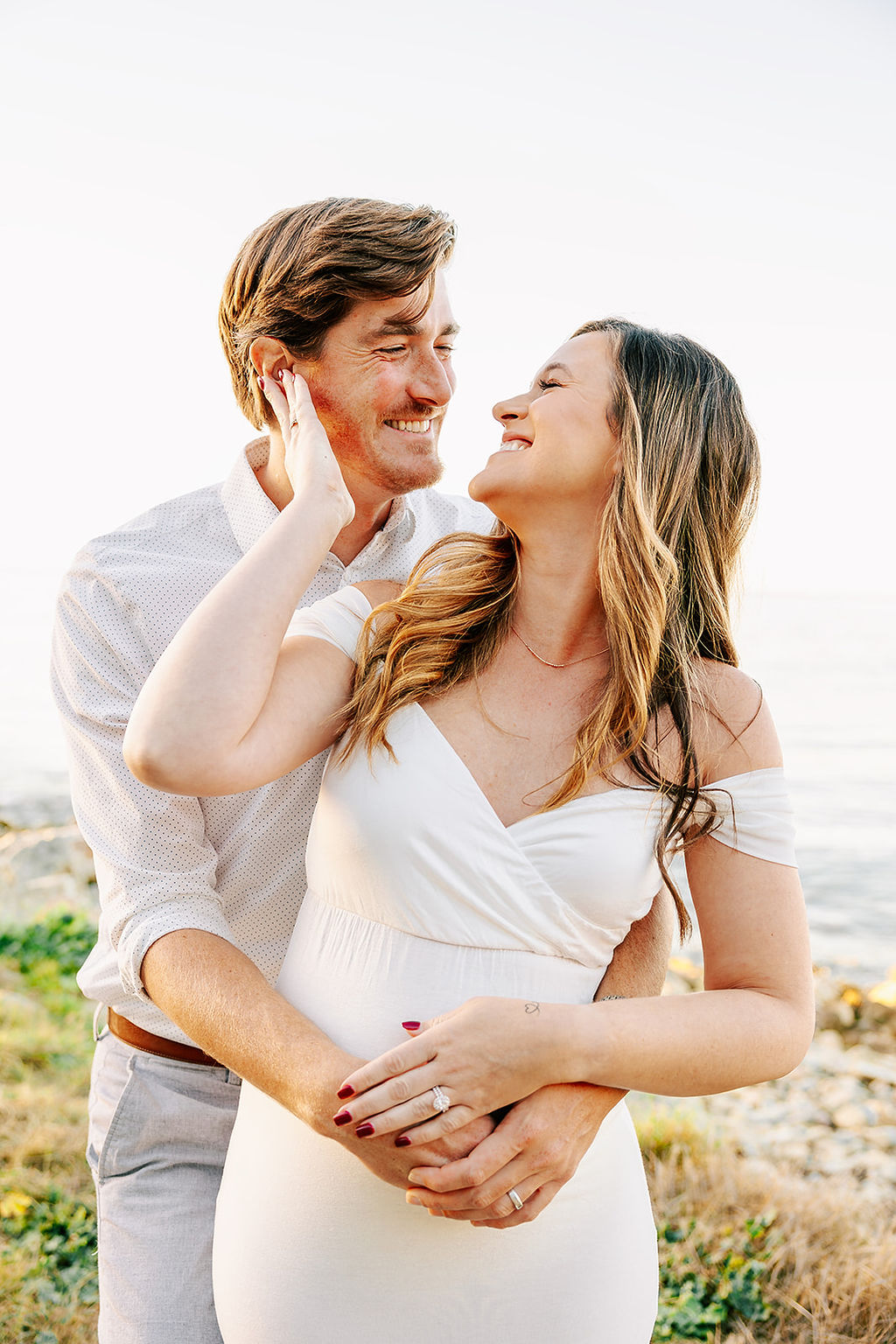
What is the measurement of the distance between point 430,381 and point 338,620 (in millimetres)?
760

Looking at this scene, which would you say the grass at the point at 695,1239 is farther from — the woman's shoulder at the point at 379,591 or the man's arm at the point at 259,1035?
the woman's shoulder at the point at 379,591

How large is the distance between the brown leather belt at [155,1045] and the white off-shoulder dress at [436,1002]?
1.56 feet

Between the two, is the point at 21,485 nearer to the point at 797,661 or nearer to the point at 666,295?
the point at 666,295

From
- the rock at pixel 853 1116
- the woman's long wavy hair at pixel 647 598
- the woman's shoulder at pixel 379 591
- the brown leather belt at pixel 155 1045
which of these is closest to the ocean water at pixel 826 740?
the woman's long wavy hair at pixel 647 598

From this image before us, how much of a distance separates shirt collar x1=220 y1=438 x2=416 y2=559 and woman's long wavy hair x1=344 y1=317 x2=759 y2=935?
1.38 ft

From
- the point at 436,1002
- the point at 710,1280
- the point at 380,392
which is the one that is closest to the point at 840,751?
the point at 710,1280

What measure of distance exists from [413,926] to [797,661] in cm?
2407

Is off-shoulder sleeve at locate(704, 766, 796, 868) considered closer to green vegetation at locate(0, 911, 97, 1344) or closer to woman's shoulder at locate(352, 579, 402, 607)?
woman's shoulder at locate(352, 579, 402, 607)

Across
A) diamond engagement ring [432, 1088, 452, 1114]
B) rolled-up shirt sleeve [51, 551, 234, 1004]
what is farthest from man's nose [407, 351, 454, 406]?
diamond engagement ring [432, 1088, 452, 1114]

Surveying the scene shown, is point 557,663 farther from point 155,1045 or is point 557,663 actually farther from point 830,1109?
point 830,1109

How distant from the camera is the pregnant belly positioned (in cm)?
179

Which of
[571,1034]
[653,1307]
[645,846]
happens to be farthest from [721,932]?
[653,1307]

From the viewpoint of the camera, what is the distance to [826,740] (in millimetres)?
18609

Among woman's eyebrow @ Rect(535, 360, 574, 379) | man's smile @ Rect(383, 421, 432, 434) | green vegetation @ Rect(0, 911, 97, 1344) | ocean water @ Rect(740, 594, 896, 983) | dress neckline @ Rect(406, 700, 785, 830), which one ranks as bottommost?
ocean water @ Rect(740, 594, 896, 983)
